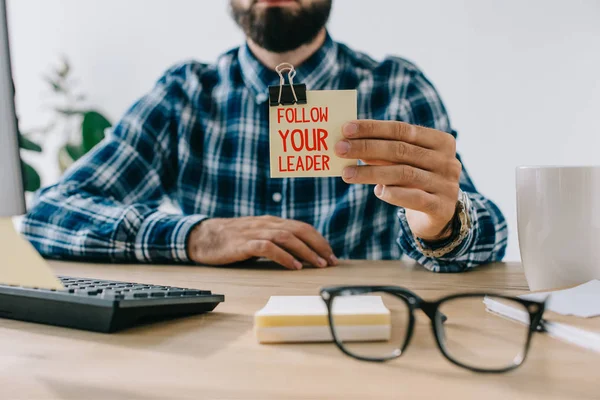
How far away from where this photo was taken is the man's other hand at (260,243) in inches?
41.0

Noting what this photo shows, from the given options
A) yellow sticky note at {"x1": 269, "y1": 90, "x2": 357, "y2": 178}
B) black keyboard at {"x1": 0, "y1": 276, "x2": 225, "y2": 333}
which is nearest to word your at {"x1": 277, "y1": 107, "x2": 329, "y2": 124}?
yellow sticky note at {"x1": 269, "y1": 90, "x2": 357, "y2": 178}

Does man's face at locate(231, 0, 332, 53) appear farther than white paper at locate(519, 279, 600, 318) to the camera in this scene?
Yes

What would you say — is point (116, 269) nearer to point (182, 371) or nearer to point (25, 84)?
point (182, 371)

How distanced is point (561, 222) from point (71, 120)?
2.87 meters

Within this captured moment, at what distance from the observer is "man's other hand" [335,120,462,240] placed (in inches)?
29.2

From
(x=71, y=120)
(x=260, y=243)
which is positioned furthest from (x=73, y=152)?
(x=260, y=243)

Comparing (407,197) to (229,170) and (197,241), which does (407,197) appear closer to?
(197,241)

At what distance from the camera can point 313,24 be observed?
1.62 meters

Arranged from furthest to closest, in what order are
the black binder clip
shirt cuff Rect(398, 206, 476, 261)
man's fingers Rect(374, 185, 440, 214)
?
shirt cuff Rect(398, 206, 476, 261) < man's fingers Rect(374, 185, 440, 214) < the black binder clip

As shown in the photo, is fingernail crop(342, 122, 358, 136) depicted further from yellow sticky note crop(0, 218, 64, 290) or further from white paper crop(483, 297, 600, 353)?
yellow sticky note crop(0, 218, 64, 290)

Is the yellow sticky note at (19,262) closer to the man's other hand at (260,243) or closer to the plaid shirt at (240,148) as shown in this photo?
the man's other hand at (260,243)

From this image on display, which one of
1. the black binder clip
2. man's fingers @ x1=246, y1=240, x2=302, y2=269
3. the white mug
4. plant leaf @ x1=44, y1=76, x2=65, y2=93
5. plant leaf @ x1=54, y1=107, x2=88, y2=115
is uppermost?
plant leaf @ x1=44, y1=76, x2=65, y2=93

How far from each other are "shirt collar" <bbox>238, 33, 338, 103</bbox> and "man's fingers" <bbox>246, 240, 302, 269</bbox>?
2.19ft

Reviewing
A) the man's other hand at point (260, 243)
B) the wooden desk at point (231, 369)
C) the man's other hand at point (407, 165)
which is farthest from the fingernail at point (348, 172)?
the man's other hand at point (260, 243)
